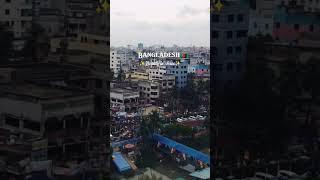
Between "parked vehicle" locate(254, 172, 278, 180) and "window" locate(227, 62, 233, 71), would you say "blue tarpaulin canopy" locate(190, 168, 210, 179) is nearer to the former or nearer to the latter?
"parked vehicle" locate(254, 172, 278, 180)

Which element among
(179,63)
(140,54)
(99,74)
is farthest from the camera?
(179,63)

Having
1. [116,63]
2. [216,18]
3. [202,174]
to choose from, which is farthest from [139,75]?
[216,18]

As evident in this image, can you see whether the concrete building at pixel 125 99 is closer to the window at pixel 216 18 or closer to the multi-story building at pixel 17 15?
the window at pixel 216 18

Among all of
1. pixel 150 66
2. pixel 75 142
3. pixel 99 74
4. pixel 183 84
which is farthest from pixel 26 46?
pixel 183 84

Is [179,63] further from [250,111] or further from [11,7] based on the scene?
[11,7]

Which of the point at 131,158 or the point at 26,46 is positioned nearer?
the point at 26,46

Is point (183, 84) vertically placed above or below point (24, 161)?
above

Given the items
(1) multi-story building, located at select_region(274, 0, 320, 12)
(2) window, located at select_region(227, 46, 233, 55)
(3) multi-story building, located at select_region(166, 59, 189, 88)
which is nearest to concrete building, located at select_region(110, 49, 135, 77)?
(3) multi-story building, located at select_region(166, 59, 189, 88)
